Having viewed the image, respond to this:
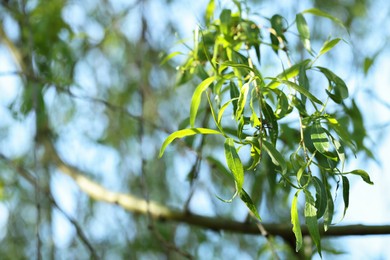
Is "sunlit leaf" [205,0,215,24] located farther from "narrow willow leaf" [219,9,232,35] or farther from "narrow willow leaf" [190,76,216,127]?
"narrow willow leaf" [190,76,216,127]

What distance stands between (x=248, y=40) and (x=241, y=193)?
0.35 metres

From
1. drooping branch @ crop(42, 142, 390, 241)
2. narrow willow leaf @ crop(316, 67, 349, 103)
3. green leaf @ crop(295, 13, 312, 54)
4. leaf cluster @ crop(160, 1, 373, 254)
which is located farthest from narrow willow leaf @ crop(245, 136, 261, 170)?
drooping branch @ crop(42, 142, 390, 241)

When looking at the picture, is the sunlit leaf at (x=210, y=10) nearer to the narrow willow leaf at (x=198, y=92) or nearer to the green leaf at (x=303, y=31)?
the green leaf at (x=303, y=31)

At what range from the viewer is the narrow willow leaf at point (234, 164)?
847 mm

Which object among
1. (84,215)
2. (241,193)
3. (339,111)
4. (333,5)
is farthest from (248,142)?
(333,5)

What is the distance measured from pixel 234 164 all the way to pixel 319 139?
108 mm

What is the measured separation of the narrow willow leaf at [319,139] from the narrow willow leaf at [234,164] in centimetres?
9

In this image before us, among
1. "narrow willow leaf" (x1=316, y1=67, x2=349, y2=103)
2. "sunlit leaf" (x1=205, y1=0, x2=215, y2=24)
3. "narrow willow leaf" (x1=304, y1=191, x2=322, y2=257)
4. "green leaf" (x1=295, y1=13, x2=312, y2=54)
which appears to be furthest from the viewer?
"sunlit leaf" (x1=205, y1=0, x2=215, y2=24)

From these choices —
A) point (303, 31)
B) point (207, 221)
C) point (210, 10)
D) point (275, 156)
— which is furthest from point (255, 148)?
point (207, 221)

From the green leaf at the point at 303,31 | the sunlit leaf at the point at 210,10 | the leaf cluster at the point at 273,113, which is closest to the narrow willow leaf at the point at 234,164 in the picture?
the leaf cluster at the point at 273,113

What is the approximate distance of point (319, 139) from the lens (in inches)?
34.4

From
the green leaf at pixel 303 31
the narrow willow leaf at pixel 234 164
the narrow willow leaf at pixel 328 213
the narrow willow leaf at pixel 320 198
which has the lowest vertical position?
the narrow willow leaf at pixel 328 213

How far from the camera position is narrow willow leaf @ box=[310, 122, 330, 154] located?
34.1 inches

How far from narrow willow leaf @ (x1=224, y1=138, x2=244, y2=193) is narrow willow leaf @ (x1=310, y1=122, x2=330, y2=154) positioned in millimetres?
95
